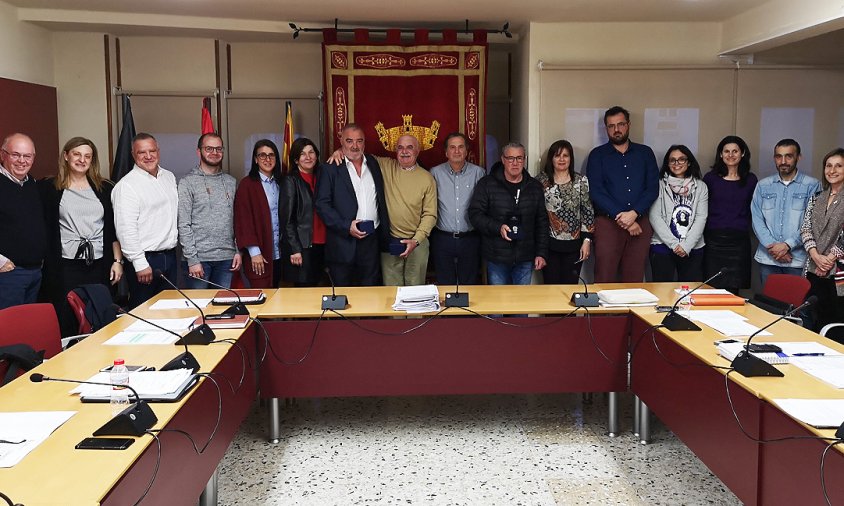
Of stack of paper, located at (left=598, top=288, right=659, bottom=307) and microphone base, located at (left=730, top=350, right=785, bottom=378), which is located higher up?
stack of paper, located at (left=598, top=288, right=659, bottom=307)

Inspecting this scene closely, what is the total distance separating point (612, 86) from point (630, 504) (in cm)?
376

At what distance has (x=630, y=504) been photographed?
305cm

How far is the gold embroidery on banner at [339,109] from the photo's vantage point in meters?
5.79

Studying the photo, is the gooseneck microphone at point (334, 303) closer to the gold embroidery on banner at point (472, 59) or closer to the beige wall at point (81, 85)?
the gold embroidery on banner at point (472, 59)

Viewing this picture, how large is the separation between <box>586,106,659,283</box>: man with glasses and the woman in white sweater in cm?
9

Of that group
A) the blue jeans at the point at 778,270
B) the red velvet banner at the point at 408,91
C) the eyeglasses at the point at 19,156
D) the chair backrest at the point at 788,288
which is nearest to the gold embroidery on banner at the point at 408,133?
the red velvet banner at the point at 408,91

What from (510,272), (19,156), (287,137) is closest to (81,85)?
(287,137)

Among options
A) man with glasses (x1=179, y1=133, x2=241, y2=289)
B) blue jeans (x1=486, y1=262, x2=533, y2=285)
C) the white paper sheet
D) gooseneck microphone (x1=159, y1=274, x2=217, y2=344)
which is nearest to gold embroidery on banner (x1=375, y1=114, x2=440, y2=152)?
blue jeans (x1=486, y1=262, x2=533, y2=285)

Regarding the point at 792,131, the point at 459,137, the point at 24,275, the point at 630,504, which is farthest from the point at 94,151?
the point at 792,131

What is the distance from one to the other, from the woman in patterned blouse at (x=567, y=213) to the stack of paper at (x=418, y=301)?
1700 mm

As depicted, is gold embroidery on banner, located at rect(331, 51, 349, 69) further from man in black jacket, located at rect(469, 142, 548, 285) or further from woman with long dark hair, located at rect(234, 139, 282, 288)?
man in black jacket, located at rect(469, 142, 548, 285)

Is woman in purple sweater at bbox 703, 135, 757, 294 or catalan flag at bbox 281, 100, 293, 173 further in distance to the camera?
catalan flag at bbox 281, 100, 293, 173

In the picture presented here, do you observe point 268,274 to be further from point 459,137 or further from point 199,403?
point 199,403

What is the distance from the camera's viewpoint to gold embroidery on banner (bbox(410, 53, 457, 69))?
5.82 meters
